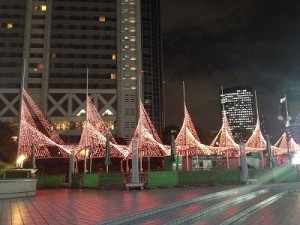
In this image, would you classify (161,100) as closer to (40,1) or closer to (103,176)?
(40,1)

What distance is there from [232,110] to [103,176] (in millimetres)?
182316

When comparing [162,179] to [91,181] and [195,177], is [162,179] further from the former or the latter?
[91,181]

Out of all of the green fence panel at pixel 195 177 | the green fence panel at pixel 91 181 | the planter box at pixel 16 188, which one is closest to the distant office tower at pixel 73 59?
the green fence panel at pixel 91 181

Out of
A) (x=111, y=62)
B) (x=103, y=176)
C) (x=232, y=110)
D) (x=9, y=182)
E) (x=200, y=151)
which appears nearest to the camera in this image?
(x=9, y=182)

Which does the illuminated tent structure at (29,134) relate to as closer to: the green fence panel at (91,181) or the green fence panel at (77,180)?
the green fence panel at (77,180)

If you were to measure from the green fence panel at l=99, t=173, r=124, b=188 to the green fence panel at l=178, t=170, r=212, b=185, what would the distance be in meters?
4.25

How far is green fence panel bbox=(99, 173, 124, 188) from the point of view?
872 inches

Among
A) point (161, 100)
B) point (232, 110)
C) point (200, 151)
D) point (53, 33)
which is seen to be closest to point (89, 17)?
point (53, 33)

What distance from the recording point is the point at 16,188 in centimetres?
1720

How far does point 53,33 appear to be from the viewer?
317 ft

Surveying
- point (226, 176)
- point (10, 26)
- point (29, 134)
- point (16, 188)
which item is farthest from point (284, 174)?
point (10, 26)

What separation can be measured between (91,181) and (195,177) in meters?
7.79

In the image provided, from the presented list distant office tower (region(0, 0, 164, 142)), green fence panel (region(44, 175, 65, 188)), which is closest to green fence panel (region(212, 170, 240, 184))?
green fence panel (region(44, 175, 65, 188))

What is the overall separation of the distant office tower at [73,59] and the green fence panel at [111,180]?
68.9 metres
